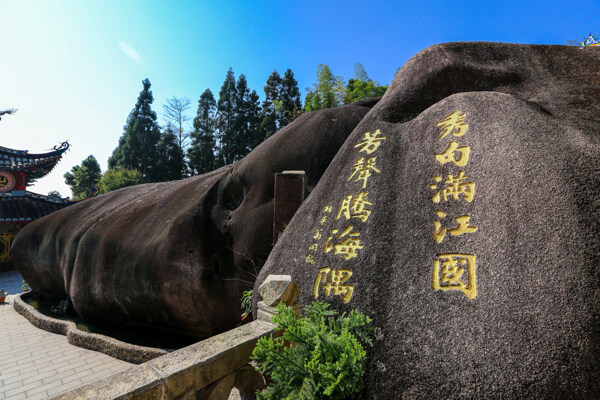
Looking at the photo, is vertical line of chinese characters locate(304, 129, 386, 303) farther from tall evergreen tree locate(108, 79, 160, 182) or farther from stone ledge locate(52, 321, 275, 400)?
tall evergreen tree locate(108, 79, 160, 182)


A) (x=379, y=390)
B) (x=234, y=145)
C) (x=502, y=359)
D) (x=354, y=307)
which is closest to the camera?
(x=502, y=359)

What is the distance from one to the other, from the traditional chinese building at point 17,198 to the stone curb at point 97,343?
29.0ft

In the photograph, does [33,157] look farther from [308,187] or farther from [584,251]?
[584,251]

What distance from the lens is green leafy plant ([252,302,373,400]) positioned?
176 cm

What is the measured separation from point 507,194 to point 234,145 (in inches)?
877

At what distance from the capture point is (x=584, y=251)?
168 centimetres

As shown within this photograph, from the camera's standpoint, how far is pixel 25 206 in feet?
48.0

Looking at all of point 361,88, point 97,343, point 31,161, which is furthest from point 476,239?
point 31,161

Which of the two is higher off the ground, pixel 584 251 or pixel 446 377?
pixel 584 251

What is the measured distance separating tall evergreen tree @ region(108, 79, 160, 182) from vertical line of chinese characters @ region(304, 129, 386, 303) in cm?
2415

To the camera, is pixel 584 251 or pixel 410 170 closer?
pixel 584 251

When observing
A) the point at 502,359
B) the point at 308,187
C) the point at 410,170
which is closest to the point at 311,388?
the point at 502,359

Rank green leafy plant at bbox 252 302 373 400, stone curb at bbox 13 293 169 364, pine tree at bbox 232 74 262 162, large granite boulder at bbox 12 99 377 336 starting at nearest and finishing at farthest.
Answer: green leafy plant at bbox 252 302 373 400 → stone curb at bbox 13 293 169 364 → large granite boulder at bbox 12 99 377 336 → pine tree at bbox 232 74 262 162

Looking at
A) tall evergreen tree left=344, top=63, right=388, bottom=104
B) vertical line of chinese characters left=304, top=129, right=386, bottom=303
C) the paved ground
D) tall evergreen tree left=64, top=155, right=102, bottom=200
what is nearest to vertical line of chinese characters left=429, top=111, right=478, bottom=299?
vertical line of chinese characters left=304, top=129, right=386, bottom=303
